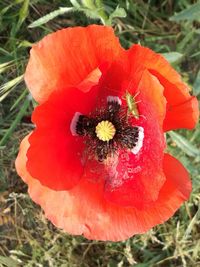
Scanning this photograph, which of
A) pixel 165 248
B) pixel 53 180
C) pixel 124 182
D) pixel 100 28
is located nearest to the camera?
pixel 100 28

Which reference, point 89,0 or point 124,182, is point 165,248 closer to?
point 124,182

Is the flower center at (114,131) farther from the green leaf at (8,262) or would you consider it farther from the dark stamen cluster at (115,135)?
the green leaf at (8,262)

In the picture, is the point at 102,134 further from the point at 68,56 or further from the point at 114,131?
the point at 68,56

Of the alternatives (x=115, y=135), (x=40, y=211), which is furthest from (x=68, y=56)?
(x=40, y=211)

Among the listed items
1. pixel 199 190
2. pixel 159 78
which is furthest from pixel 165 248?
pixel 159 78

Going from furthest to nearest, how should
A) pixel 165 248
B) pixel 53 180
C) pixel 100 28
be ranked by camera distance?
pixel 165 248, pixel 53 180, pixel 100 28

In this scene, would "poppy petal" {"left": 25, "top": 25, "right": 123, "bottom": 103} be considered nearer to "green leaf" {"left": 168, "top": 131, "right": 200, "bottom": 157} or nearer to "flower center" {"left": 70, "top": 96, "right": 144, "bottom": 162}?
"flower center" {"left": 70, "top": 96, "right": 144, "bottom": 162}

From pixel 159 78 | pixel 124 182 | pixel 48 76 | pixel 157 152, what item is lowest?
pixel 124 182

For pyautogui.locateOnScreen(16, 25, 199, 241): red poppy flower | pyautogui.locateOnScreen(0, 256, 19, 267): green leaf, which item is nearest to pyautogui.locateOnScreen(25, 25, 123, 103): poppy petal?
pyautogui.locateOnScreen(16, 25, 199, 241): red poppy flower

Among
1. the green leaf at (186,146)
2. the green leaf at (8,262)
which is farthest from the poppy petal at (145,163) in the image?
the green leaf at (8,262)
